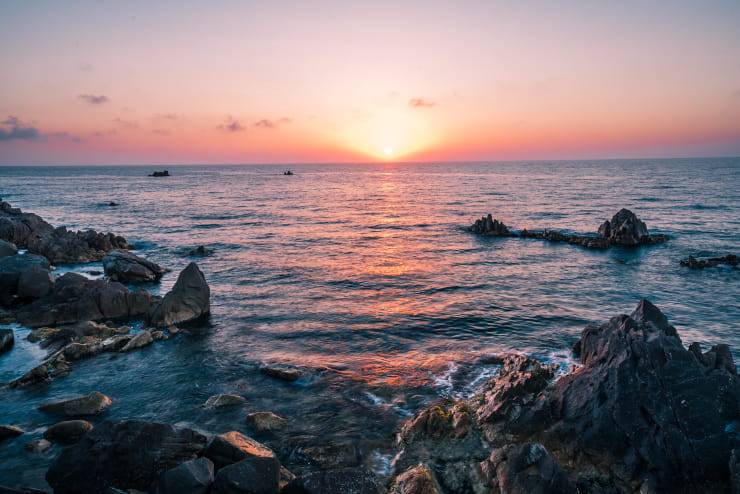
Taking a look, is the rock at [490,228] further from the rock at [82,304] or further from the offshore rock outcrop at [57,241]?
the offshore rock outcrop at [57,241]

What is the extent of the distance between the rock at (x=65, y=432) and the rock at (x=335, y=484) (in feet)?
26.9

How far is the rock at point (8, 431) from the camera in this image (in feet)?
44.8

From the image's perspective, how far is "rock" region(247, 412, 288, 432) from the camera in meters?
14.5

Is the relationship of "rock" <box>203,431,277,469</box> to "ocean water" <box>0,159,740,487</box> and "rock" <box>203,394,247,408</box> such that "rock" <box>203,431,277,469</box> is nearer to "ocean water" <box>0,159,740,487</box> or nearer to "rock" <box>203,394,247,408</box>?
"ocean water" <box>0,159,740,487</box>

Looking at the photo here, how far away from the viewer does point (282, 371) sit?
61.0ft

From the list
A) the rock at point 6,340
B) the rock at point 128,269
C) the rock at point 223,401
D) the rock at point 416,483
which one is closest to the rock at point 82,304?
the rock at point 6,340

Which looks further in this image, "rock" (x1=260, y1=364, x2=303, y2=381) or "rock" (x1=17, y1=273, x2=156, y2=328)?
"rock" (x1=17, y1=273, x2=156, y2=328)

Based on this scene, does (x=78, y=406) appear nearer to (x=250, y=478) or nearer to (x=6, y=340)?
(x=6, y=340)

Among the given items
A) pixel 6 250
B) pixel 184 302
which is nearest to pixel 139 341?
pixel 184 302

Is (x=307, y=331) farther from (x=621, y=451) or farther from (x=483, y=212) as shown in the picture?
(x=483, y=212)

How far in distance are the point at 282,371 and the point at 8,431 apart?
30.0 feet

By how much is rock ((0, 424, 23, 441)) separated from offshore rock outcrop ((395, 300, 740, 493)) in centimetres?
1229

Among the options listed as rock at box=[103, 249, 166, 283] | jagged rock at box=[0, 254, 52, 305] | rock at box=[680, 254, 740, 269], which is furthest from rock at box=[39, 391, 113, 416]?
rock at box=[680, 254, 740, 269]

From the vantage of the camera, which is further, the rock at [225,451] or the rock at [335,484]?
the rock at [225,451]
